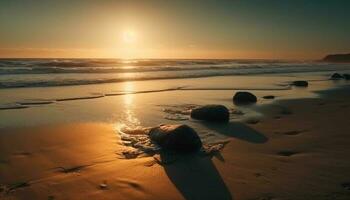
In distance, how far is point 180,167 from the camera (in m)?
5.31

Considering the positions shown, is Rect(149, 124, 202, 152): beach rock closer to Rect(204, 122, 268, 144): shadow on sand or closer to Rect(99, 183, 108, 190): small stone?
Rect(204, 122, 268, 144): shadow on sand

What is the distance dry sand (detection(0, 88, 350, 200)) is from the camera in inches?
171

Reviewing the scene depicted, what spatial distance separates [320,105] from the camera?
1168 centimetres

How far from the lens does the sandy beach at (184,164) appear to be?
4363mm

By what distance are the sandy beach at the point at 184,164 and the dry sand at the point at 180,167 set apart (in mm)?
13

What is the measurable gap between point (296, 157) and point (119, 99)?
8.59 metres

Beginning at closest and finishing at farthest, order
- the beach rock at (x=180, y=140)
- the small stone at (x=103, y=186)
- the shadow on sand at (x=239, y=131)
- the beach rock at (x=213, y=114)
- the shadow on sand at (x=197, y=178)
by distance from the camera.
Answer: the shadow on sand at (x=197, y=178)
the small stone at (x=103, y=186)
the beach rock at (x=180, y=140)
the shadow on sand at (x=239, y=131)
the beach rock at (x=213, y=114)

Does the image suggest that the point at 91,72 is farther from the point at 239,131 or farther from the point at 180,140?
the point at 180,140

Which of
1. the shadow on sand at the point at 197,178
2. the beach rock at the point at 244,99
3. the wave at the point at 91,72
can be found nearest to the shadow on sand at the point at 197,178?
the shadow on sand at the point at 197,178

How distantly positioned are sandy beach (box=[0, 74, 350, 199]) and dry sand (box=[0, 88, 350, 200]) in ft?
0.04

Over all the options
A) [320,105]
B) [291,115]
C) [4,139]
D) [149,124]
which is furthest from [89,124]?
[320,105]

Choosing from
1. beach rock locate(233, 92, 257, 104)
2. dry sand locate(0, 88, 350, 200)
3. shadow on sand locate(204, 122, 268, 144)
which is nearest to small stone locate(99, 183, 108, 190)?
dry sand locate(0, 88, 350, 200)

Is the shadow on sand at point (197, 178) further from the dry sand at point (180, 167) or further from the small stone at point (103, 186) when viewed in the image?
the small stone at point (103, 186)

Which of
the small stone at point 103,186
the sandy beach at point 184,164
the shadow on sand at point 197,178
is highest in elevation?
the sandy beach at point 184,164
